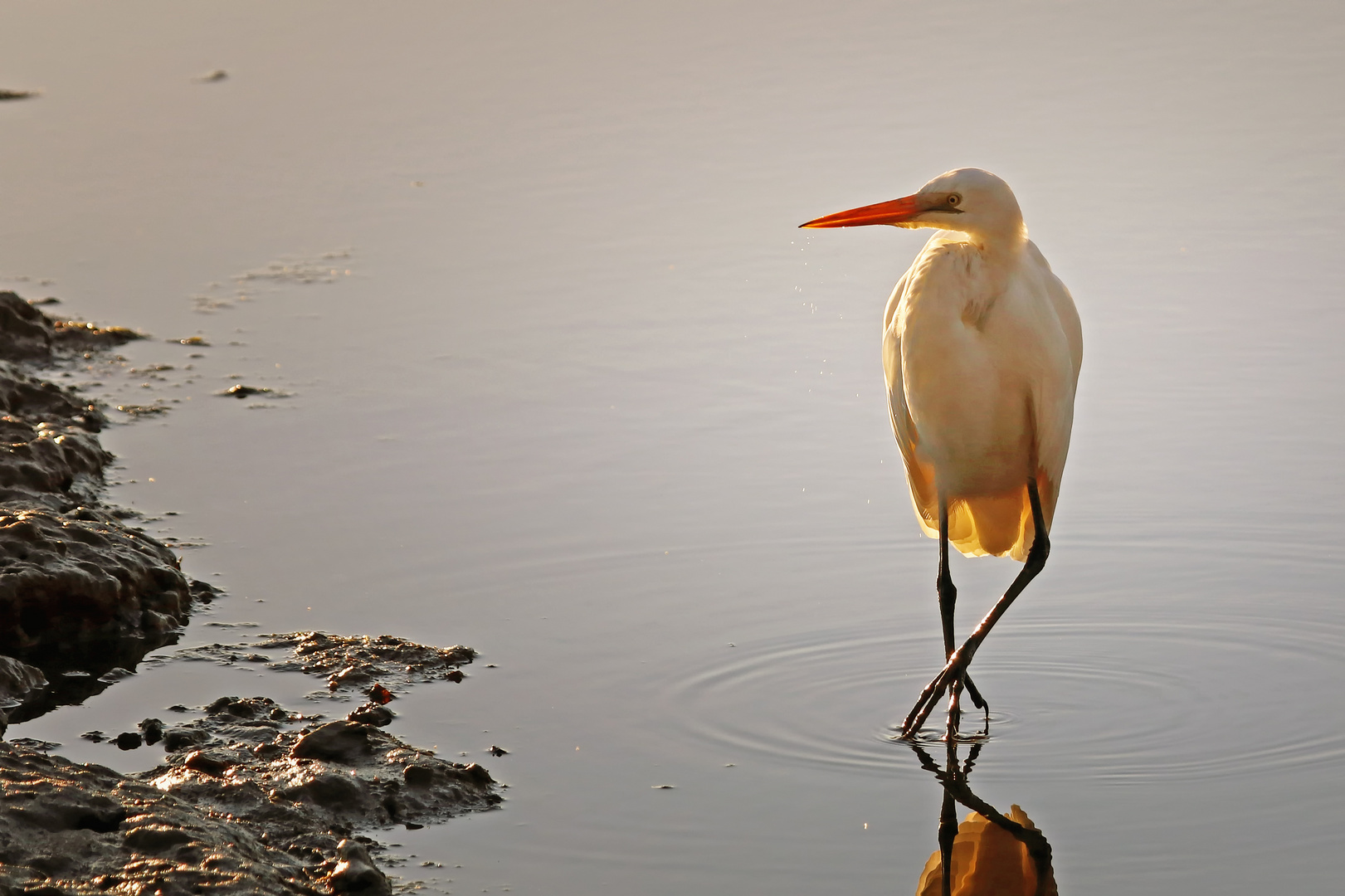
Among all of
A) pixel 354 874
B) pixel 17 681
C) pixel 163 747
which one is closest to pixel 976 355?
pixel 354 874

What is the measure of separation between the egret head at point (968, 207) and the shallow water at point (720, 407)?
1.35 m

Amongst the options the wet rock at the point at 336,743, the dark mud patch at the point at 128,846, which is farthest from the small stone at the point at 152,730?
the dark mud patch at the point at 128,846

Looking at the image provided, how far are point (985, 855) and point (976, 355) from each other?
1461 millimetres

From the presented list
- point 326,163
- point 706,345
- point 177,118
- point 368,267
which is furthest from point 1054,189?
point 177,118

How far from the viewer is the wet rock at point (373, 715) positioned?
4.98m

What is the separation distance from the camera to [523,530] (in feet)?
21.8

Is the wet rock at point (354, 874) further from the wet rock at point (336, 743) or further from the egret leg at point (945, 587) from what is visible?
the egret leg at point (945, 587)

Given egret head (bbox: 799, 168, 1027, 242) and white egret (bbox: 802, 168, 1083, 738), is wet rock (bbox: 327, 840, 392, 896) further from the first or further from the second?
egret head (bbox: 799, 168, 1027, 242)

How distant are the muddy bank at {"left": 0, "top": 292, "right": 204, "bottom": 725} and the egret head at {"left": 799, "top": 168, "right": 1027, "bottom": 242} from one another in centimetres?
251

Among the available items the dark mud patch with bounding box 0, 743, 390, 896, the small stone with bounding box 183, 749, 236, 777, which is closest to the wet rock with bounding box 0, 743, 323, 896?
the dark mud patch with bounding box 0, 743, 390, 896

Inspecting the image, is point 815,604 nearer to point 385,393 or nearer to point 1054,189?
point 385,393

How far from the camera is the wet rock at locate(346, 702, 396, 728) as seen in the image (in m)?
4.98

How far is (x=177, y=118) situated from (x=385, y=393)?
17.6 ft

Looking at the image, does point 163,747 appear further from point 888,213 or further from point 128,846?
point 888,213
